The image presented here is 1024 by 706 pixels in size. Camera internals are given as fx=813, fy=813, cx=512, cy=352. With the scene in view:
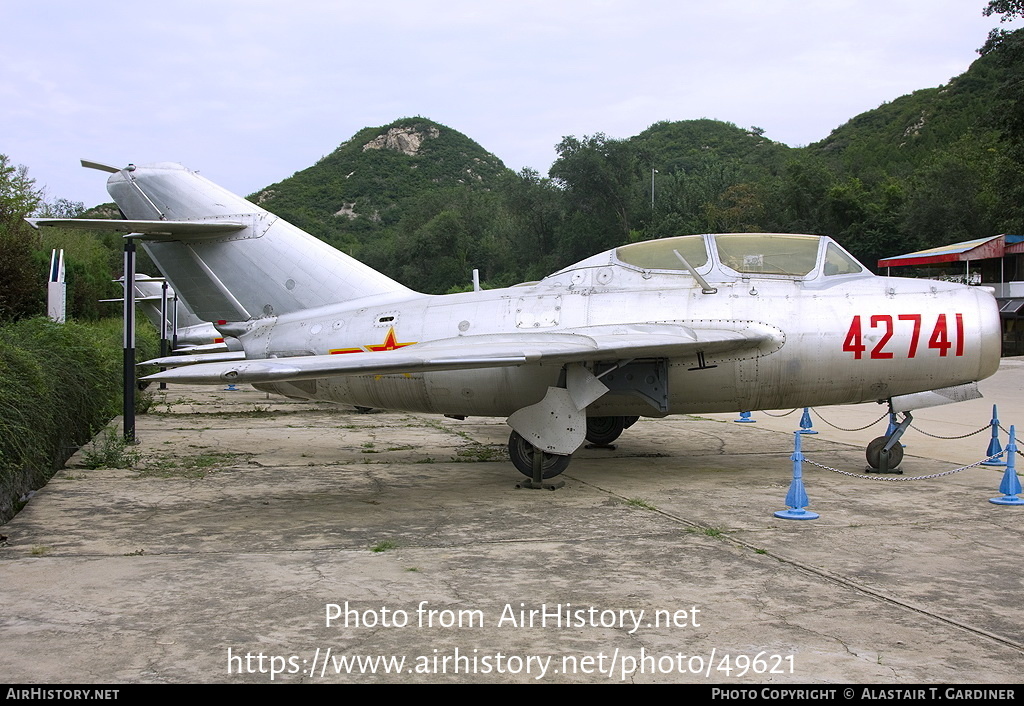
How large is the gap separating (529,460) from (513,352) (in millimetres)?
1573

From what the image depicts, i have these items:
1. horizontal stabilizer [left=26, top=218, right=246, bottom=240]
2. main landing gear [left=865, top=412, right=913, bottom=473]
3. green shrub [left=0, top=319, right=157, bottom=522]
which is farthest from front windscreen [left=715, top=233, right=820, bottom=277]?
green shrub [left=0, top=319, right=157, bottom=522]

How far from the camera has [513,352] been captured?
26.0 feet

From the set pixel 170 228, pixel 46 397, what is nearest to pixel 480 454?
pixel 170 228

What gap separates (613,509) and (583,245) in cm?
5734

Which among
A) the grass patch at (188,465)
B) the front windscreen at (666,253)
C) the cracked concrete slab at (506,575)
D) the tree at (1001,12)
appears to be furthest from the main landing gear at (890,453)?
the tree at (1001,12)

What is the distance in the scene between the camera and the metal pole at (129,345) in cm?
1148

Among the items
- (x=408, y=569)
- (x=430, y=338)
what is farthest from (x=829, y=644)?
(x=430, y=338)

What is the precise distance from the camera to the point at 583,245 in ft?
210

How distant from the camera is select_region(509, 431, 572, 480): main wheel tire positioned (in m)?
8.78

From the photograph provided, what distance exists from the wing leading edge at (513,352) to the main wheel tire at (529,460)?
1.06m

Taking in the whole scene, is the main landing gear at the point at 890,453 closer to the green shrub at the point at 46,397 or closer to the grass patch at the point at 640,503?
the grass patch at the point at 640,503

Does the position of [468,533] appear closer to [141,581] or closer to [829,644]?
[141,581]

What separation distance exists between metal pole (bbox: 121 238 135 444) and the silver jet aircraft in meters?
1.37

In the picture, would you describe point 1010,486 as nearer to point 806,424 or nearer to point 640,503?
point 640,503
